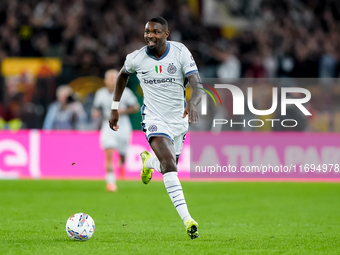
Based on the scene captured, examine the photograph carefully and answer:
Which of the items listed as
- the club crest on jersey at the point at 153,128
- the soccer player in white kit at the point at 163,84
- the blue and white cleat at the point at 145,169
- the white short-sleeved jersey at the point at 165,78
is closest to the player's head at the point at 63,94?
the blue and white cleat at the point at 145,169

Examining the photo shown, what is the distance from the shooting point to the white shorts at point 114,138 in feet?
42.4

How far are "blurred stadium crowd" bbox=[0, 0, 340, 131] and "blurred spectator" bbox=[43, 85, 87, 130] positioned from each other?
1.43 ft

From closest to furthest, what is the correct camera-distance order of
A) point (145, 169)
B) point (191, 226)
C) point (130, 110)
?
point (191, 226)
point (145, 169)
point (130, 110)

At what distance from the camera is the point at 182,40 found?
1991cm

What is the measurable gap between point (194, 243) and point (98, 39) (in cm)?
1400

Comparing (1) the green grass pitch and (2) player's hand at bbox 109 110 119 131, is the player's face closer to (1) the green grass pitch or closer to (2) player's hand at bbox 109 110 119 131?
(2) player's hand at bbox 109 110 119 131

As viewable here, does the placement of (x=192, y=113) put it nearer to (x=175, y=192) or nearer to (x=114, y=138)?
(x=175, y=192)

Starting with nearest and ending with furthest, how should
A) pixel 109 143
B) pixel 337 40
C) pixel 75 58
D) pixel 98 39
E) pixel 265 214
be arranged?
pixel 265 214 < pixel 109 143 < pixel 75 58 < pixel 98 39 < pixel 337 40

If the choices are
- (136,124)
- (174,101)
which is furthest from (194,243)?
→ (136,124)

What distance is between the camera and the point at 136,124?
16.7 m

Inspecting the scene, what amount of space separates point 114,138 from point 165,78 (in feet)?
19.9

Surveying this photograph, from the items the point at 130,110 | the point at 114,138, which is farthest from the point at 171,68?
the point at 114,138

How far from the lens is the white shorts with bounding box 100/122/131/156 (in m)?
12.9

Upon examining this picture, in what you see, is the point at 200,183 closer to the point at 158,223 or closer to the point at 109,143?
the point at 109,143
